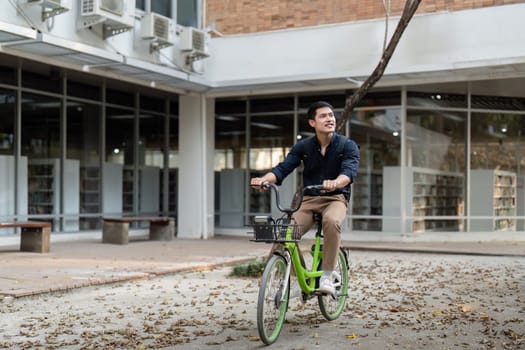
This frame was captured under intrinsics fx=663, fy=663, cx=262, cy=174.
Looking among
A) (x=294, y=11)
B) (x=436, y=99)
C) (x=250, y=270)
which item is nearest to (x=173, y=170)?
(x=294, y=11)

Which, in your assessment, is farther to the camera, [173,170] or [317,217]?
[173,170]

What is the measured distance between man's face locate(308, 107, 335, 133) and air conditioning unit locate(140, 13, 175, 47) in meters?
8.92

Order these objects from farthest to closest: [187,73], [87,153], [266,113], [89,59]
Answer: [266,113] < [87,153] < [187,73] < [89,59]

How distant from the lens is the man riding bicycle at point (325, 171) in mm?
5379

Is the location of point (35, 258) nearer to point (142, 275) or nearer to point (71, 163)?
point (142, 275)

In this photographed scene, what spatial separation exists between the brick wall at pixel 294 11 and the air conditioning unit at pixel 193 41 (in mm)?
1137

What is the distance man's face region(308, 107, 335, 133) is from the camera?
217 inches

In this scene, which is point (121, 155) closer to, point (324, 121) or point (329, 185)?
point (324, 121)

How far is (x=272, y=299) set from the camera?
16.5 feet

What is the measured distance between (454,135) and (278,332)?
477 inches

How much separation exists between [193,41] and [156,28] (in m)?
1.32

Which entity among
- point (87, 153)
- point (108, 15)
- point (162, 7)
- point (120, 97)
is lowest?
point (87, 153)

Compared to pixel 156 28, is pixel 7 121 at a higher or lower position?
lower

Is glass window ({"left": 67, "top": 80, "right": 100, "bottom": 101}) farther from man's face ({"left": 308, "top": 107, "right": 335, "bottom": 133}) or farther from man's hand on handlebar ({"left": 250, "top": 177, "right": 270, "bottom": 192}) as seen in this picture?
man's hand on handlebar ({"left": 250, "top": 177, "right": 270, "bottom": 192})
